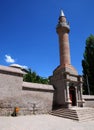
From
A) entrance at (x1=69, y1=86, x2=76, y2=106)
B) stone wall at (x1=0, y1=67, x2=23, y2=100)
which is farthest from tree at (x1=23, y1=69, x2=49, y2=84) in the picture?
stone wall at (x1=0, y1=67, x2=23, y2=100)

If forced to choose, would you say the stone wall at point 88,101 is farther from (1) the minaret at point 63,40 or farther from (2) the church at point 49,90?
(1) the minaret at point 63,40

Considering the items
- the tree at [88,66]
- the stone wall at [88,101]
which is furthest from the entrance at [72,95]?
the tree at [88,66]

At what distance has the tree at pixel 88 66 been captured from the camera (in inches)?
1048

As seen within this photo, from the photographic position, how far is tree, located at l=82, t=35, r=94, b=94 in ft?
87.3

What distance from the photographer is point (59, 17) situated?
2181 centimetres

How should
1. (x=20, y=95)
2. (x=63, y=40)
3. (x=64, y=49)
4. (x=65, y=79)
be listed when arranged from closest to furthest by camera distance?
(x=20, y=95), (x=65, y=79), (x=64, y=49), (x=63, y=40)

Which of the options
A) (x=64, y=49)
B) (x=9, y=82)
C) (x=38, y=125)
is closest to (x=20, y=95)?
(x=9, y=82)

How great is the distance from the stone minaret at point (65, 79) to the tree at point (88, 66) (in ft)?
24.5

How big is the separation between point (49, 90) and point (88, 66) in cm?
1247

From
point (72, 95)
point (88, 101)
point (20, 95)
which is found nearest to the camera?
point (20, 95)

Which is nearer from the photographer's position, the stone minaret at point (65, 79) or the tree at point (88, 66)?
the stone minaret at point (65, 79)

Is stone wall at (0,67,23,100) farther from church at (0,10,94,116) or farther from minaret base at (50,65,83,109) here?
minaret base at (50,65,83,109)

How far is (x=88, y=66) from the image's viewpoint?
90.2ft

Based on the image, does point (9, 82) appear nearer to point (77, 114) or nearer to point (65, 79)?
point (65, 79)
